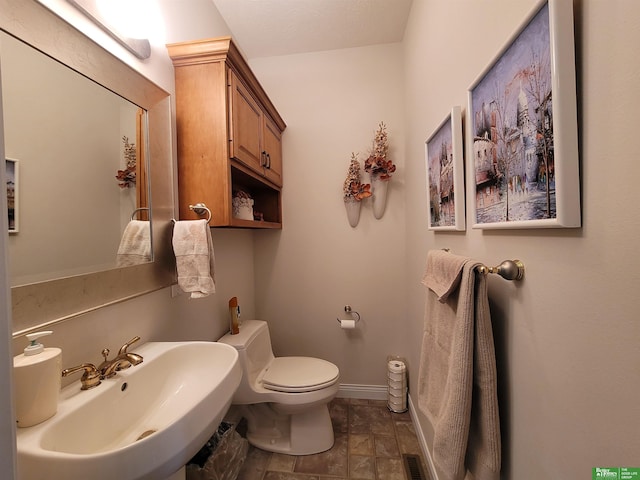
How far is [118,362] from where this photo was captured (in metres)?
0.85

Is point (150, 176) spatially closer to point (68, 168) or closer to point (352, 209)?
point (68, 168)

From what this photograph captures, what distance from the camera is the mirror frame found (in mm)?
672

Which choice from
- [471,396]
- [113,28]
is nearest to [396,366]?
[471,396]

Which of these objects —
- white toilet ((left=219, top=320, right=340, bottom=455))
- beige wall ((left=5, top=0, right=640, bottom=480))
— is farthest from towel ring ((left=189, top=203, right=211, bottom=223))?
white toilet ((left=219, top=320, right=340, bottom=455))

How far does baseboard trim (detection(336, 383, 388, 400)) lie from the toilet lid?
52cm

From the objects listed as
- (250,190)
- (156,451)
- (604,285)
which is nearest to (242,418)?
(156,451)

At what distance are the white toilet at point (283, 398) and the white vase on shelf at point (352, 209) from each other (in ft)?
3.43

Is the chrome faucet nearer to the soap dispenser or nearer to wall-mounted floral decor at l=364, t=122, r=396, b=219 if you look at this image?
the soap dispenser

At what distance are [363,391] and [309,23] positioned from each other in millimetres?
2774

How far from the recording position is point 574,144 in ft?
1.48

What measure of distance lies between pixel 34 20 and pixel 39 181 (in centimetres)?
44

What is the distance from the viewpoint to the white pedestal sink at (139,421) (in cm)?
53

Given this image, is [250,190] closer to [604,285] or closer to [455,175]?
[455,175]

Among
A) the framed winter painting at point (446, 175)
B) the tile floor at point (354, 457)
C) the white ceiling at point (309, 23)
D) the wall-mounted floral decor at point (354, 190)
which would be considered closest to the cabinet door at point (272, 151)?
the wall-mounted floral decor at point (354, 190)
